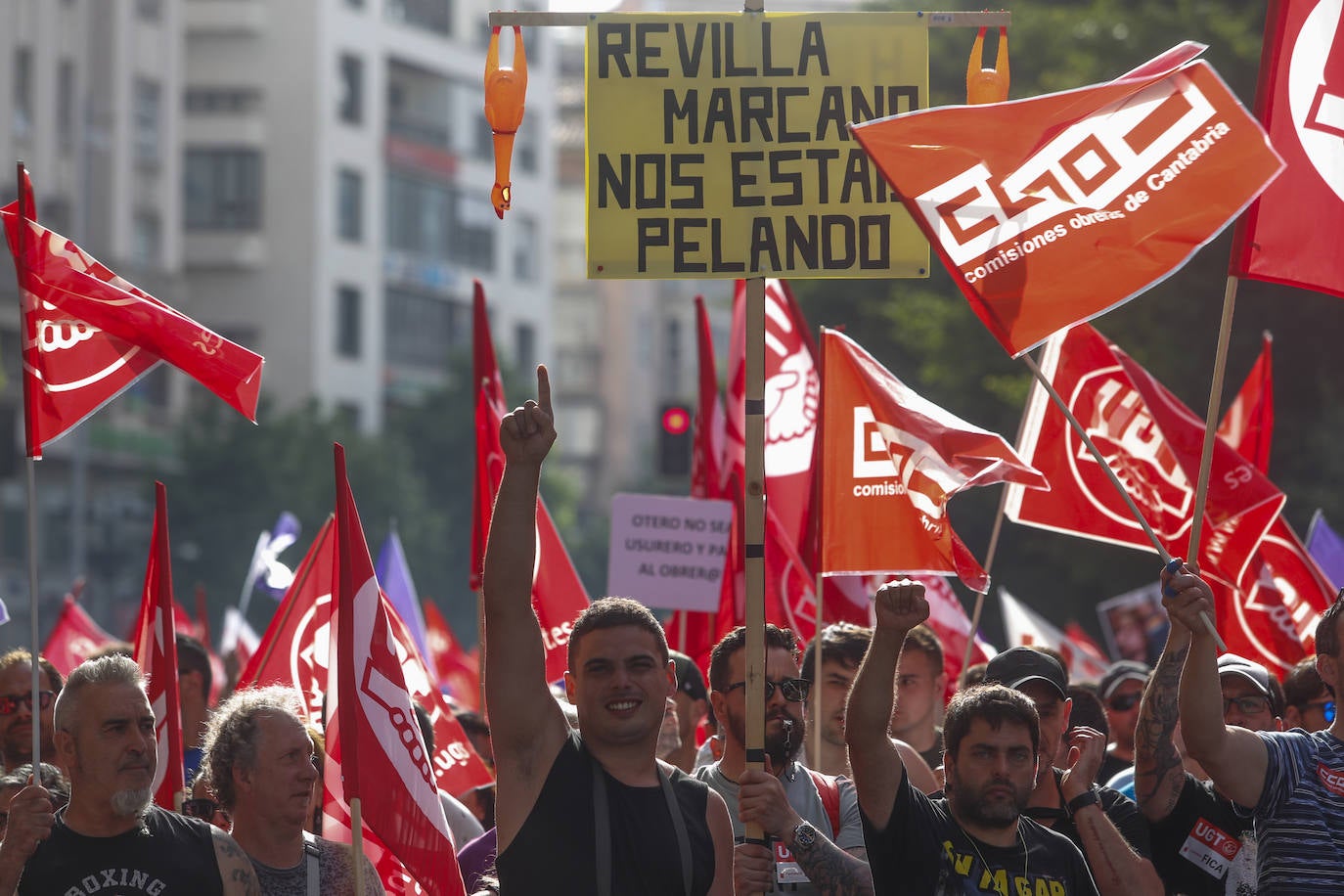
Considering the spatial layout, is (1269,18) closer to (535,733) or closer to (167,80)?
(535,733)

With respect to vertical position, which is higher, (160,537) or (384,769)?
(160,537)

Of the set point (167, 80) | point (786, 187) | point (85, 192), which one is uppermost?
point (167, 80)

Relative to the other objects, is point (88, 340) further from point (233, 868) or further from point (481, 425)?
point (481, 425)

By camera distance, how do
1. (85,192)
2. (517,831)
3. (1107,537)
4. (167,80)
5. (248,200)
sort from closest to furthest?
(517,831) → (1107,537) → (85,192) → (167,80) → (248,200)

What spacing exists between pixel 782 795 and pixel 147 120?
49.2 m

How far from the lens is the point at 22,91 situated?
42.6 m

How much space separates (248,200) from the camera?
5997 cm

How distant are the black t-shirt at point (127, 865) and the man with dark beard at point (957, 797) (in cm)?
166

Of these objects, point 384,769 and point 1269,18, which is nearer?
point 1269,18

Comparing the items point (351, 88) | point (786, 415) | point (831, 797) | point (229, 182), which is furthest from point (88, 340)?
point (351, 88)

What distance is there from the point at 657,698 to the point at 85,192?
39124 millimetres

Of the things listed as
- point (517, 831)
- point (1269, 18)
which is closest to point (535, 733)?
point (517, 831)

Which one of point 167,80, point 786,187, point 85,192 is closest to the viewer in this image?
point 786,187

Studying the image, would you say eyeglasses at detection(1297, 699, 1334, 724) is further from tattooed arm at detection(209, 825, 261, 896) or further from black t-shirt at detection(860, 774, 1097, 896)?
tattooed arm at detection(209, 825, 261, 896)
